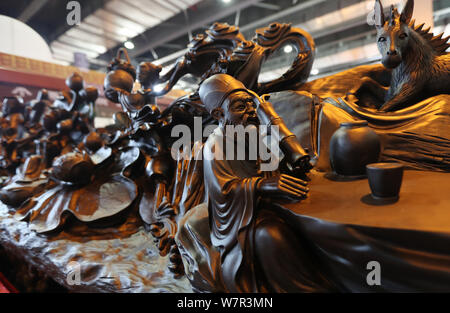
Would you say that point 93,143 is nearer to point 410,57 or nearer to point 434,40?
point 410,57

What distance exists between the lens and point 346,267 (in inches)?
35.2

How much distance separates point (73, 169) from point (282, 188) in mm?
1955

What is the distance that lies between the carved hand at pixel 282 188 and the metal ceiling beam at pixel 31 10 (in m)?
4.49

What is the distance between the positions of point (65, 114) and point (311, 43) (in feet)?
9.60

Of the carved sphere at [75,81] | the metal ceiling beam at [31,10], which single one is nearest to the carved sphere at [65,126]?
the carved sphere at [75,81]

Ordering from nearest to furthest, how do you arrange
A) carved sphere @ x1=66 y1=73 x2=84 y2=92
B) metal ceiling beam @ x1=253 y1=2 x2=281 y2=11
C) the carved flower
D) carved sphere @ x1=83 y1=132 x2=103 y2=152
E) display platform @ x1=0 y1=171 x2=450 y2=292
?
display platform @ x1=0 y1=171 x2=450 y2=292 < the carved flower < carved sphere @ x1=83 y1=132 x2=103 y2=152 < carved sphere @ x1=66 y1=73 x2=84 y2=92 < metal ceiling beam @ x1=253 y1=2 x2=281 y2=11

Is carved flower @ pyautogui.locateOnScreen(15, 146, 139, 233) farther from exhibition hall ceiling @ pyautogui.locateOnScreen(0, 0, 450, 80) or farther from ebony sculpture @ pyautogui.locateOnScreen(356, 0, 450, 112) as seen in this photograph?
ebony sculpture @ pyautogui.locateOnScreen(356, 0, 450, 112)

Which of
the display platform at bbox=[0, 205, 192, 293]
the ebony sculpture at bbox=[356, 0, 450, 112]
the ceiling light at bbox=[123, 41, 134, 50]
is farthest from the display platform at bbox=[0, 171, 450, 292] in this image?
the ceiling light at bbox=[123, 41, 134, 50]

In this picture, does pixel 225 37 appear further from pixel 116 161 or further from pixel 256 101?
pixel 116 161

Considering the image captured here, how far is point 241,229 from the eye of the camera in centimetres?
102

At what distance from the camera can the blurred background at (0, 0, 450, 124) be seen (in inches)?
146

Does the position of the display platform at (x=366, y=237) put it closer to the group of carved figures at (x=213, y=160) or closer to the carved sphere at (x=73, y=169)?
the group of carved figures at (x=213, y=160)

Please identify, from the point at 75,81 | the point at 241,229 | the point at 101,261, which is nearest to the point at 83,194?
the point at 101,261

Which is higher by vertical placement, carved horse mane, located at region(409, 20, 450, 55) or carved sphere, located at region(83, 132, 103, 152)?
carved horse mane, located at region(409, 20, 450, 55)
